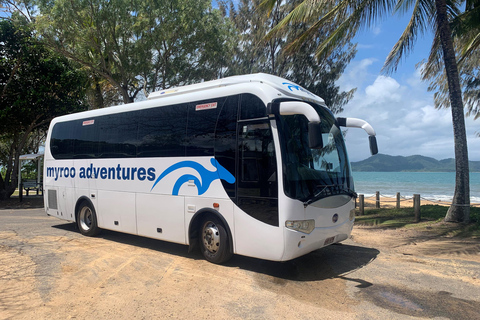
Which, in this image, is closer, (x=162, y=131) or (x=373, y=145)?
(x=373, y=145)

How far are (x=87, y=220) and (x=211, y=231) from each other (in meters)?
4.76

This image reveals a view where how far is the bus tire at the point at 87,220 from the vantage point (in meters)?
9.21

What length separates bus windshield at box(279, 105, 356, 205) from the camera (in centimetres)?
558

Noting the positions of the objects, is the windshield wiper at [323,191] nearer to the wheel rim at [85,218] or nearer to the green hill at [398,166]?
the wheel rim at [85,218]

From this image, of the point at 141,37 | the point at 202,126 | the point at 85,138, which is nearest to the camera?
the point at 202,126

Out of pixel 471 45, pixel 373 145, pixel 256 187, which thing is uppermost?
pixel 471 45

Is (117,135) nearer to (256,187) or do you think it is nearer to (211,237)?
(211,237)

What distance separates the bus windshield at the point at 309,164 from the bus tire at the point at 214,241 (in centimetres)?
160

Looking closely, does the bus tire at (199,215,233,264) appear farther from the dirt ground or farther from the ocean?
the ocean

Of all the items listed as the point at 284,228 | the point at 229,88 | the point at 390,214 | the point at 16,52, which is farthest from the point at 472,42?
the point at 16,52

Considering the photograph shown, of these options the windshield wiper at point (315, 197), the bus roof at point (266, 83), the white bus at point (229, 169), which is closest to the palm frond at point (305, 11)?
the white bus at point (229, 169)

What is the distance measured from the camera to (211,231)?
21.5ft

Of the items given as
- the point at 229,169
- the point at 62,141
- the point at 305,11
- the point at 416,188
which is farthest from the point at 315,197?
the point at 416,188

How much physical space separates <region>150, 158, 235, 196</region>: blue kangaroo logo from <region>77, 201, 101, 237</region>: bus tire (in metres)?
3.13
